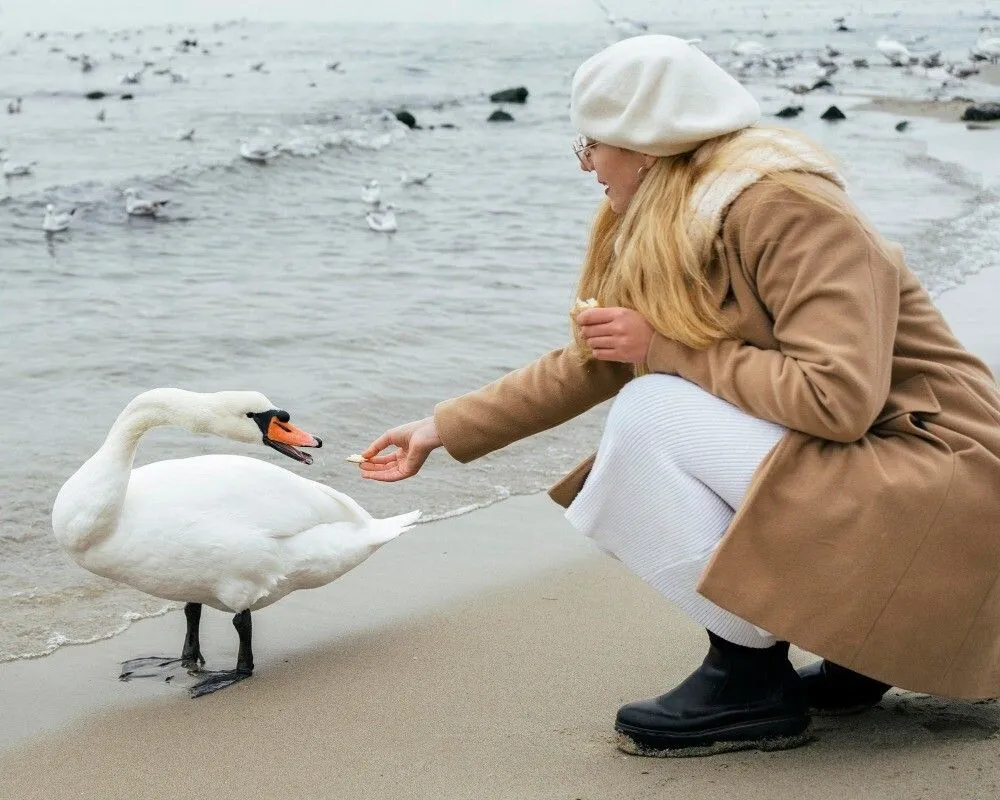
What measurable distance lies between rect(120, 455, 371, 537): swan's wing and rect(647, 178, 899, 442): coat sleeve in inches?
70.1

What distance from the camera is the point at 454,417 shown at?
3.29 meters

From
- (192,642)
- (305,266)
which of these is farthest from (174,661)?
(305,266)

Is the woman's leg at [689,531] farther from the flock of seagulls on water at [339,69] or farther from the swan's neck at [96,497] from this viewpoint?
the flock of seagulls on water at [339,69]

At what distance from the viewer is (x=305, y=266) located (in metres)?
10.2

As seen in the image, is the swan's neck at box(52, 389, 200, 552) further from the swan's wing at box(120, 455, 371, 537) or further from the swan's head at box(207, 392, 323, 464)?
the swan's head at box(207, 392, 323, 464)

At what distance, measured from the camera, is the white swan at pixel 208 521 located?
3.73 meters

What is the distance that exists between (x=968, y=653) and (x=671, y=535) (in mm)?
620

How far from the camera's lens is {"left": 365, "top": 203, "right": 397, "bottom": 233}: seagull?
11609mm

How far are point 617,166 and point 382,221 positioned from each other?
908cm

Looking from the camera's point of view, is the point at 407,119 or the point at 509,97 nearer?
the point at 407,119

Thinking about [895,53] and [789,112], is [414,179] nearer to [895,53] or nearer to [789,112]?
[789,112]

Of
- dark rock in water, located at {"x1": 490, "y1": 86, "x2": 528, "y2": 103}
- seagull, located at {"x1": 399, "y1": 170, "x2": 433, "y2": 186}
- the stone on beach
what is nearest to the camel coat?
seagull, located at {"x1": 399, "y1": 170, "x2": 433, "y2": 186}

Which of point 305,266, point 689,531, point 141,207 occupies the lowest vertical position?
point 141,207

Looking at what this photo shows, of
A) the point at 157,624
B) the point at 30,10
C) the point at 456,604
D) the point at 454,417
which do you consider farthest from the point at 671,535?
the point at 30,10
